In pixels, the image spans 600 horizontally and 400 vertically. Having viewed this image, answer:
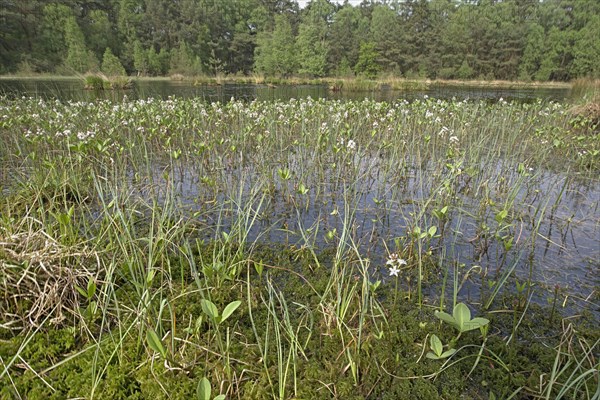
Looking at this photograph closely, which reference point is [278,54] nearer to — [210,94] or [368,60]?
[368,60]

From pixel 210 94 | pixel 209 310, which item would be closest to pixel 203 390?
pixel 209 310

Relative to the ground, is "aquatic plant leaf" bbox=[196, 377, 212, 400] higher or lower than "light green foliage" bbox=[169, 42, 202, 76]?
lower

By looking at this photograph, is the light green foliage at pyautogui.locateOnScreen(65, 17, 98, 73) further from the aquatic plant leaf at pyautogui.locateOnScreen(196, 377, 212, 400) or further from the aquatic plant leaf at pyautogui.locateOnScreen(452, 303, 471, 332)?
the aquatic plant leaf at pyautogui.locateOnScreen(452, 303, 471, 332)

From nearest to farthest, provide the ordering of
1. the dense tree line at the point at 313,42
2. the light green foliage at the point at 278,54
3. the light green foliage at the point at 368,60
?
1. the dense tree line at the point at 313,42
2. the light green foliage at the point at 278,54
3. the light green foliage at the point at 368,60

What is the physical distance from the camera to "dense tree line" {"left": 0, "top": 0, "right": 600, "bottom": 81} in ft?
148

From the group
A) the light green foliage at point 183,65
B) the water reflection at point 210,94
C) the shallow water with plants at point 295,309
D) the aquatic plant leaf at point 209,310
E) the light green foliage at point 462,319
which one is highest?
the light green foliage at point 183,65

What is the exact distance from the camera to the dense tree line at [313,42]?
45219mm

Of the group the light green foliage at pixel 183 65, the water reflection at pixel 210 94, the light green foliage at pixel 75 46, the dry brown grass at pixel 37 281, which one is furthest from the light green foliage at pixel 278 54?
the dry brown grass at pixel 37 281

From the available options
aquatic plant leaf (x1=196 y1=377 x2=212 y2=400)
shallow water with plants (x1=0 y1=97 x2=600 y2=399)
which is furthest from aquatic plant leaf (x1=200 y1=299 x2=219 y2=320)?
aquatic plant leaf (x1=196 y1=377 x2=212 y2=400)

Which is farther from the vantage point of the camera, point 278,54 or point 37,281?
point 278,54

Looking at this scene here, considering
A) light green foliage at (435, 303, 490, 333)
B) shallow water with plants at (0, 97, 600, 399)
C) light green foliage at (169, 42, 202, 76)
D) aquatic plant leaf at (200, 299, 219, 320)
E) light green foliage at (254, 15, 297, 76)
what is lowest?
shallow water with plants at (0, 97, 600, 399)

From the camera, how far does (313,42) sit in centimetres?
5297

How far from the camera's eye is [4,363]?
5.33 feet

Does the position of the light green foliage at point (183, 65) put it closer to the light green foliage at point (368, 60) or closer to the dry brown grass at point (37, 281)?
the light green foliage at point (368, 60)
